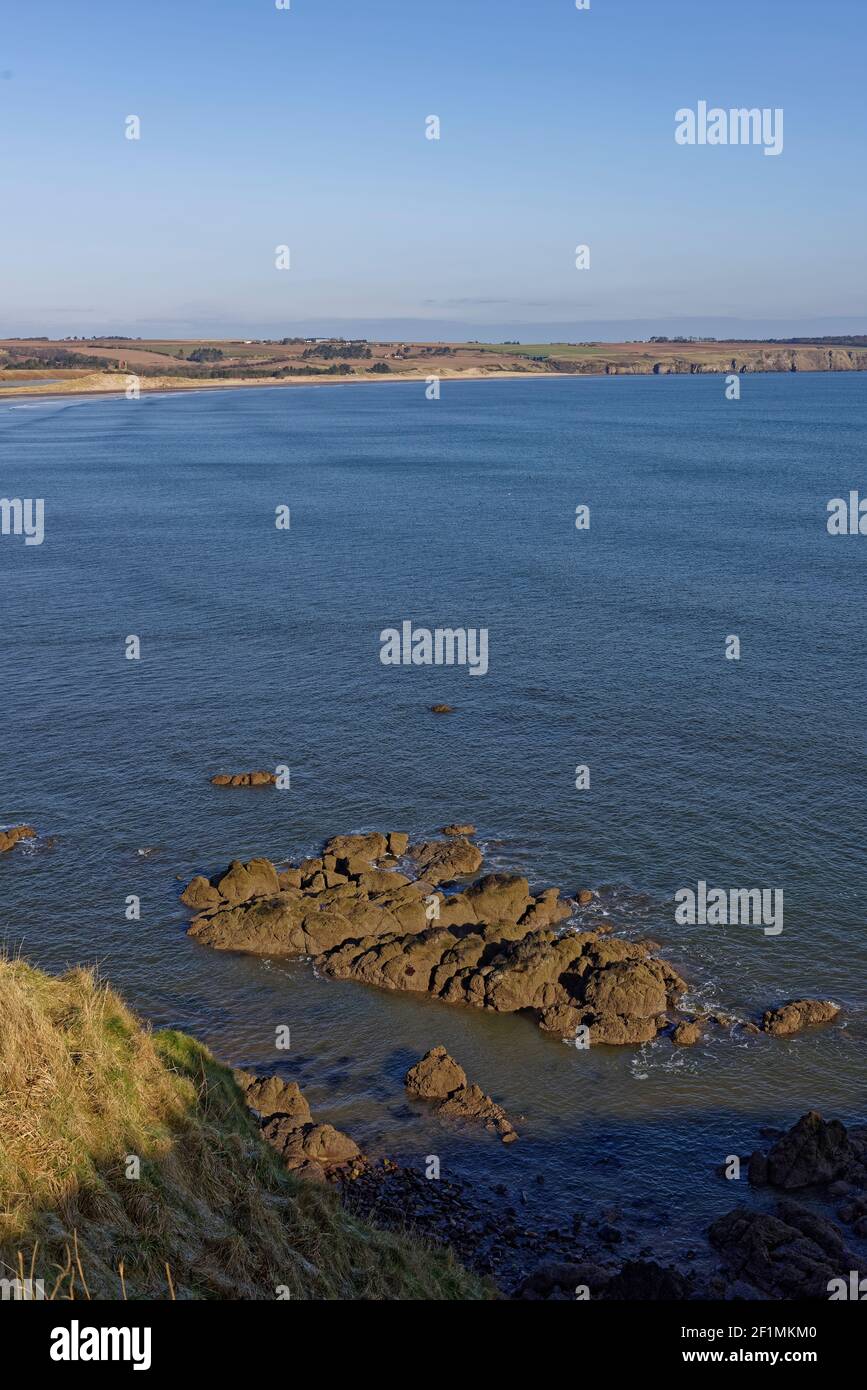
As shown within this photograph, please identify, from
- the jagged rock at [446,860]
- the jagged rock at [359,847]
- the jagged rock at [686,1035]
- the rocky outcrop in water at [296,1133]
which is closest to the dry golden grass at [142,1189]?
the rocky outcrop in water at [296,1133]

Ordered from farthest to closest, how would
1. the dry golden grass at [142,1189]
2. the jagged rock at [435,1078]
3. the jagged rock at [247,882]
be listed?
the jagged rock at [247,882], the jagged rock at [435,1078], the dry golden grass at [142,1189]

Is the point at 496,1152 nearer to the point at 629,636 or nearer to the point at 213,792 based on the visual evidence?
the point at 213,792

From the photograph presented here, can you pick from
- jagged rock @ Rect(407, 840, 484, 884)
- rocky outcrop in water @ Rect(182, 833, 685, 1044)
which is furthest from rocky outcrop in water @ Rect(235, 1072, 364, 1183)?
jagged rock @ Rect(407, 840, 484, 884)

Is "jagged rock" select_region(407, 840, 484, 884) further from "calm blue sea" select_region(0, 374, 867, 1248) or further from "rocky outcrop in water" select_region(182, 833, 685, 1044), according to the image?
"calm blue sea" select_region(0, 374, 867, 1248)

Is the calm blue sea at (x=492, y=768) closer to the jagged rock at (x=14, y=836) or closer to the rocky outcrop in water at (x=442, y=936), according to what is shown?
the jagged rock at (x=14, y=836)
